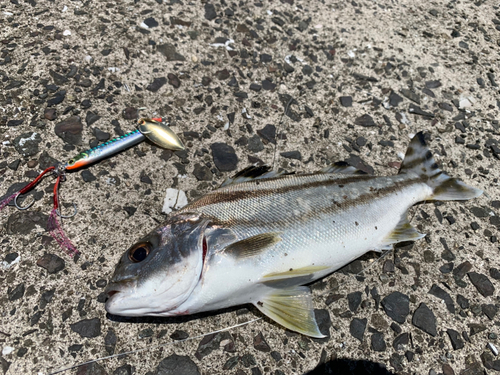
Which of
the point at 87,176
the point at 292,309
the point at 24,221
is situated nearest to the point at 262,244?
the point at 292,309

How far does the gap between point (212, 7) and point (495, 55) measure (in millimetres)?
4028

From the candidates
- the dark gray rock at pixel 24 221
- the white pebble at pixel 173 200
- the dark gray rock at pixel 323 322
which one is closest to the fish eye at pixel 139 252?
the white pebble at pixel 173 200

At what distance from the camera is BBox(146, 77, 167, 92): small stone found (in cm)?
356

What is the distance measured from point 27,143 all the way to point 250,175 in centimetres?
208

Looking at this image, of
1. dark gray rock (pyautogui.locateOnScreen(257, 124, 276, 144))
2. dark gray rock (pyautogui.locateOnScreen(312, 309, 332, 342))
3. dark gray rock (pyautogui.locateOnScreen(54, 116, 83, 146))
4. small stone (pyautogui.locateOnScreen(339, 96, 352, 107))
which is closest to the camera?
dark gray rock (pyautogui.locateOnScreen(312, 309, 332, 342))

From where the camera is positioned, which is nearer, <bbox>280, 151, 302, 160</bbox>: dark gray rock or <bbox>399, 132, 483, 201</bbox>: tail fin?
<bbox>399, 132, 483, 201</bbox>: tail fin

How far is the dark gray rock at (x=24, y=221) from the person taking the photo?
2613mm

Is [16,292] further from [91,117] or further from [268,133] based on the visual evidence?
[268,133]

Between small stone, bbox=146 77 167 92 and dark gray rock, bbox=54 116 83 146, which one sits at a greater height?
small stone, bbox=146 77 167 92

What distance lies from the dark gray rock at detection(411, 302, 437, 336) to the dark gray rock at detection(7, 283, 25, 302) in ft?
9.75

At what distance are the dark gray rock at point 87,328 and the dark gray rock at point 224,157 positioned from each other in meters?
1.64

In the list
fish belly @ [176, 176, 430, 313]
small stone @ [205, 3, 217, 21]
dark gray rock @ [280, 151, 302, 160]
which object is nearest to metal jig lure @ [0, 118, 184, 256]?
dark gray rock @ [280, 151, 302, 160]

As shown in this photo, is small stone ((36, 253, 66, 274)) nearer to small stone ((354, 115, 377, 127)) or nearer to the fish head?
the fish head

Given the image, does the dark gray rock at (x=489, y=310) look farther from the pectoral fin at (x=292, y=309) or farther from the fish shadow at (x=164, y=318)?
the fish shadow at (x=164, y=318)
